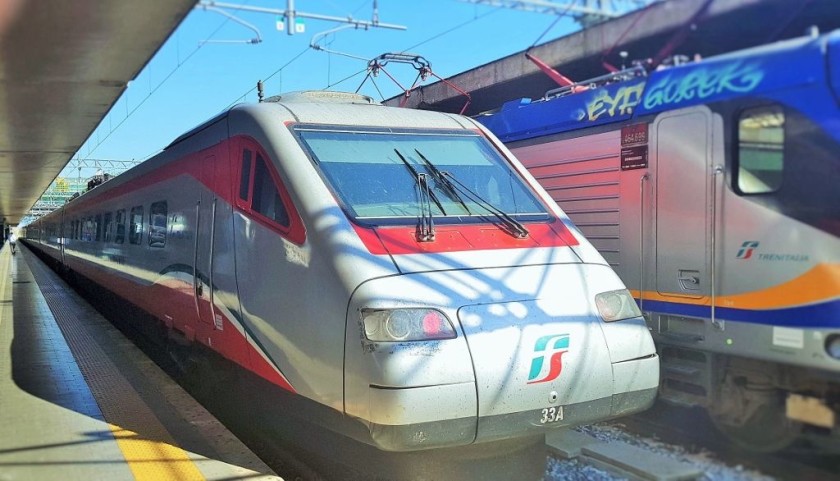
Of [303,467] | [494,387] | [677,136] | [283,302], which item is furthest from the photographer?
[677,136]

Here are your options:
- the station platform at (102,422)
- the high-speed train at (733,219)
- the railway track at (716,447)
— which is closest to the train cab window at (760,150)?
the high-speed train at (733,219)

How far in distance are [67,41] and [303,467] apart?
3.95m

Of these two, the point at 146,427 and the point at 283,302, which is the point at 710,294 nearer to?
the point at 283,302

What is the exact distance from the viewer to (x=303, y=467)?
14.5ft

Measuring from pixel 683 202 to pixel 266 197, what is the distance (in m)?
2.98

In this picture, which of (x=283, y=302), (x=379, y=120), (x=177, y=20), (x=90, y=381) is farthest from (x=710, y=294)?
(x=90, y=381)

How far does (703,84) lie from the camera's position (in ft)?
15.5

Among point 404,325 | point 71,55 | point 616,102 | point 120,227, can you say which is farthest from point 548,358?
point 120,227

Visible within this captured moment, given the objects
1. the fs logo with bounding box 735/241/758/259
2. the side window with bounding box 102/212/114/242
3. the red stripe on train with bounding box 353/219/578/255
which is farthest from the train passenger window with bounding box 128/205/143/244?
the fs logo with bounding box 735/241/758/259

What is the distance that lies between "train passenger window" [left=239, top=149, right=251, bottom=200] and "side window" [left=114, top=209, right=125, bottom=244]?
16.7 ft

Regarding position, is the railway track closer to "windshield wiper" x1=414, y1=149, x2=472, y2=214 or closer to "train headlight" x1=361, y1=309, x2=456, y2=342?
"windshield wiper" x1=414, y1=149, x2=472, y2=214

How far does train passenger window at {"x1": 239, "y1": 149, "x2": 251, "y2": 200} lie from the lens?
4.48 metres

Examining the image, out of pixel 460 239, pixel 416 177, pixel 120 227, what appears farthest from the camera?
pixel 120 227

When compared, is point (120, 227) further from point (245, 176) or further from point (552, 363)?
point (552, 363)
